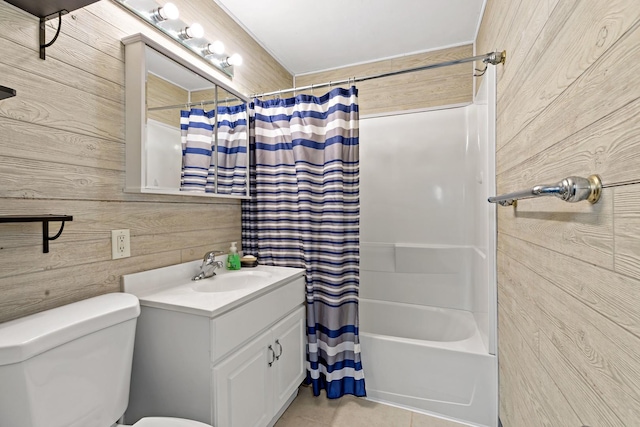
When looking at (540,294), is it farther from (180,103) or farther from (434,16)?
(434,16)

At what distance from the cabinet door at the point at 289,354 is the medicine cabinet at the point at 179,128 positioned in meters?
0.85

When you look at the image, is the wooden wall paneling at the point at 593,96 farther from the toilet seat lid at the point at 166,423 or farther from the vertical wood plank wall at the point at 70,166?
the vertical wood plank wall at the point at 70,166

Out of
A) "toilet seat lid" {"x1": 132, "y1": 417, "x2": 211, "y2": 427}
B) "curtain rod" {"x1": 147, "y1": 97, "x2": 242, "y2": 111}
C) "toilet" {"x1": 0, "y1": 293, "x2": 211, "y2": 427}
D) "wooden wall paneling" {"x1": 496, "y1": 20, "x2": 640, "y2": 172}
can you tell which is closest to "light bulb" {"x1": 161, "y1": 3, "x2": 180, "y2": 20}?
"curtain rod" {"x1": 147, "y1": 97, "x2": 242, "y2": 111}

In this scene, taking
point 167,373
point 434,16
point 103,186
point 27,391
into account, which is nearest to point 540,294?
point 167,373

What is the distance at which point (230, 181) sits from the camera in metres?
1.87

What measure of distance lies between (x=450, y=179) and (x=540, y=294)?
1540 millimetres

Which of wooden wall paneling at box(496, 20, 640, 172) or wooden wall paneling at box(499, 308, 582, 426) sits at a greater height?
wooden wall paneling at box(496, 20, 640, 172)

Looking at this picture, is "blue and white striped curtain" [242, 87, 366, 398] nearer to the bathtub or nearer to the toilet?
the bathtub

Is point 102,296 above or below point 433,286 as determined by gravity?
above

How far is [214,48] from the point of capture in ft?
5.83

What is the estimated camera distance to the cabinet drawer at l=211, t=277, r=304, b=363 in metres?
1.18

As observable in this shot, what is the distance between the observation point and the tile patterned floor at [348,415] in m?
1.70

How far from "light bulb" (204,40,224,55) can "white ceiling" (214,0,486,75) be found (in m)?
0.33

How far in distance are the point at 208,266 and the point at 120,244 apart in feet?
1.59
